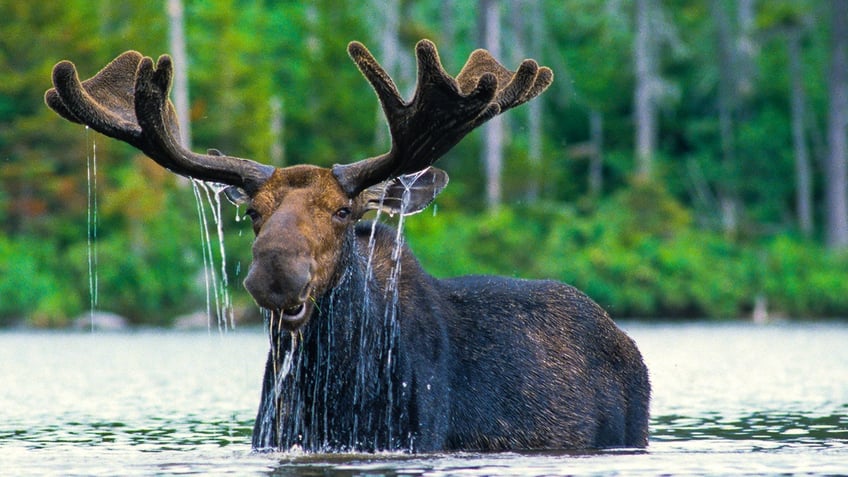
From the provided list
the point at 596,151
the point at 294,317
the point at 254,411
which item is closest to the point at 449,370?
the point at 294,317

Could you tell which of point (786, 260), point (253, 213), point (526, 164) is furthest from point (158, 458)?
point (526, 164)

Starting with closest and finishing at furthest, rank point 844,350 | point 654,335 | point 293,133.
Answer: point 844,350 < point 654,335 < point 293,133

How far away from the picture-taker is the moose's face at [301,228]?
948 centimetres

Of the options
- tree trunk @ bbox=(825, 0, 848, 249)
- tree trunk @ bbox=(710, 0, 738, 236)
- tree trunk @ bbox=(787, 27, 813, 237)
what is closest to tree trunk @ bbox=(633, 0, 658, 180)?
tree trunk @ bbox=(710, 0, 738, 236)

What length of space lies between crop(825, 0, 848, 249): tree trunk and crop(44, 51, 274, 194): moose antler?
42.8 meters

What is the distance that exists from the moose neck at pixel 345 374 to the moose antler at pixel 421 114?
0.47m

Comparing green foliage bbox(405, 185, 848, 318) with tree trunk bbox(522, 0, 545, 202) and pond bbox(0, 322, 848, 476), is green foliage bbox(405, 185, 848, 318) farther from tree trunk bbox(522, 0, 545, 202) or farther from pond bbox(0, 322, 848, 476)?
pond bbox(0, 322, 848, 476)

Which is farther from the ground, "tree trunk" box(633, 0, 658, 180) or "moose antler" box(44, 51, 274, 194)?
"tree trunk" box(633, 0, 658, 180)

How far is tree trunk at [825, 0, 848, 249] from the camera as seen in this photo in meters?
52.0

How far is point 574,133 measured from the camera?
66.6m

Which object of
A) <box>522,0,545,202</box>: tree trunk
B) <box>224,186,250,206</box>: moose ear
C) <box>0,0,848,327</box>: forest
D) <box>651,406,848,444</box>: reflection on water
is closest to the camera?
<box>224,186,250,206</box>: moose ear

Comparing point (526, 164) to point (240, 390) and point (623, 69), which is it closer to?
point (623, 69)

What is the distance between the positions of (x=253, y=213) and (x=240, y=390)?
381 inches

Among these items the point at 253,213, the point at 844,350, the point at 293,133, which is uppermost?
the point at 293,133
